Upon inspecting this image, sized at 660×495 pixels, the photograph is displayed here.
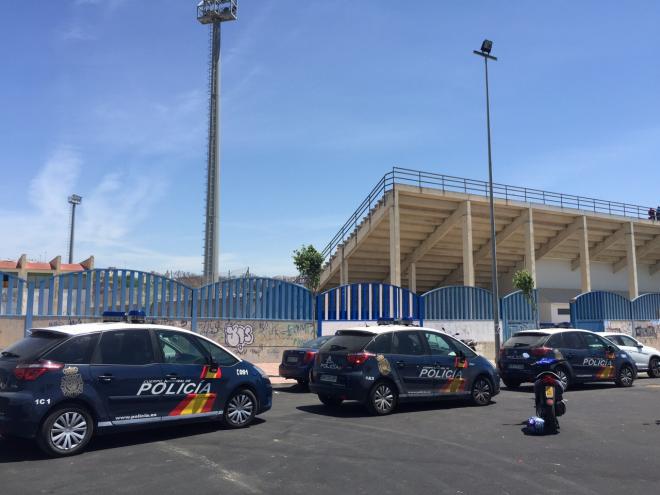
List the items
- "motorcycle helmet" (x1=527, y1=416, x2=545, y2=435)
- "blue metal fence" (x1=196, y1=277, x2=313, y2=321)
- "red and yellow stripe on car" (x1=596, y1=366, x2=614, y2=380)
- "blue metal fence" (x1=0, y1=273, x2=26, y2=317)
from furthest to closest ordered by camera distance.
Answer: "blue metal fence" (x1=196, y1=277, x2=313, y2=321) < "blue metal fence" (x1=0, y1=273, x2=26, y2=317) < "red and yellow stripe on car" (x1=596, y1=366, x2=614, y2=380) < "motorcycle helmet" (x1=527, y1=416, x2=545, y2=435)

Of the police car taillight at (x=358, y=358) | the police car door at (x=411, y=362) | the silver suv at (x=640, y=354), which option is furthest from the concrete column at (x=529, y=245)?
the police car taillight at (x=358, y=358)

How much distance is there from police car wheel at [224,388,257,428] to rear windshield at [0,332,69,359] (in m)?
2.63

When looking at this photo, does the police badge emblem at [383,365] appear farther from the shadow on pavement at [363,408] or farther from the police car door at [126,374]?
the police car door at [126,374]

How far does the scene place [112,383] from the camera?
24.1ft

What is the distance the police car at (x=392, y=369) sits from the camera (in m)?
9.98

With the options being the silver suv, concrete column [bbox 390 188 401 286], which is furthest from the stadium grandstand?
the silver suv

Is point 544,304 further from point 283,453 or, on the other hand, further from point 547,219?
point 283,453

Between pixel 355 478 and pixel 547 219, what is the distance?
108ft

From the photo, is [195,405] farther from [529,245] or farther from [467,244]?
[529,245]

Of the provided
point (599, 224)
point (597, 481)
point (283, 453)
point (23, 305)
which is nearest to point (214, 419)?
point (283, 453)

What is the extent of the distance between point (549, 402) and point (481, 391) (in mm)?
2693

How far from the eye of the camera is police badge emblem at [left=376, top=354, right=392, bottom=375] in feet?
33.1

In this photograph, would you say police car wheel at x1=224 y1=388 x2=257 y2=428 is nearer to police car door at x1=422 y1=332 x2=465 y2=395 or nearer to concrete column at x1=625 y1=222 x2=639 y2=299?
police car door at x1=422 y1=332 x2=465 y2=395

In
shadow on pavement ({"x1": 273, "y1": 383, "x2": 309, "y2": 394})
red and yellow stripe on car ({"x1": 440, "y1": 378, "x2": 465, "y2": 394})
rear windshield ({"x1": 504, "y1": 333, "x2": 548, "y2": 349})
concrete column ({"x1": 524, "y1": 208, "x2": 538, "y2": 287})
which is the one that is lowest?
shadow on pavement ({"x1": 273, "y1": 383, "x2": 309, "y2": 394})
